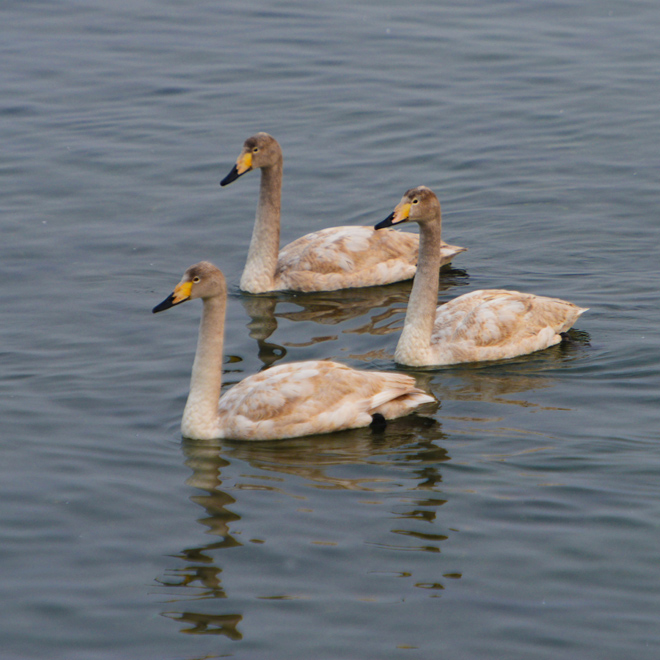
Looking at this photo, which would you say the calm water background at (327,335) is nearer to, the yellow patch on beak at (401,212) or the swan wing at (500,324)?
the swan wing at (500,324)

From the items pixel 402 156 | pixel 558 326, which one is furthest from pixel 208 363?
pixel 402 156

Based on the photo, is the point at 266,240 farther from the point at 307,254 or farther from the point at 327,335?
the point at 327,335

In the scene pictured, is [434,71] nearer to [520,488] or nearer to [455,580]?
[520,488]

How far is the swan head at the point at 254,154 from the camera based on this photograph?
48.6 ft

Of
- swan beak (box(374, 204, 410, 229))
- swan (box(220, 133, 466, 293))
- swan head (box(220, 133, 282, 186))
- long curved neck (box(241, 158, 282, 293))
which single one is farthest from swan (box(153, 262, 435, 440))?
swan head (box(220, 133, 282, 186))

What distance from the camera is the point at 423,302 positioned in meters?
12.5

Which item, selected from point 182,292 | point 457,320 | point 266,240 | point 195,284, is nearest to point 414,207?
point 457,320

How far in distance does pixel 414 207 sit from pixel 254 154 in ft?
10.7

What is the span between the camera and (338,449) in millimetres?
10531

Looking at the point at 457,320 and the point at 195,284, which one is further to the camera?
the point at 457,320

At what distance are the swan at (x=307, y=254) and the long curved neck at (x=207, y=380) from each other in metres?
4.03

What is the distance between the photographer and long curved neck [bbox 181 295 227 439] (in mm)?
10664

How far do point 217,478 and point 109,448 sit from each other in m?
1.14

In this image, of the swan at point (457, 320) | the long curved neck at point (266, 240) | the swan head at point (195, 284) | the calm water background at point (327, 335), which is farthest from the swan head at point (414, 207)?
the long curved neck at point (266, 240)
